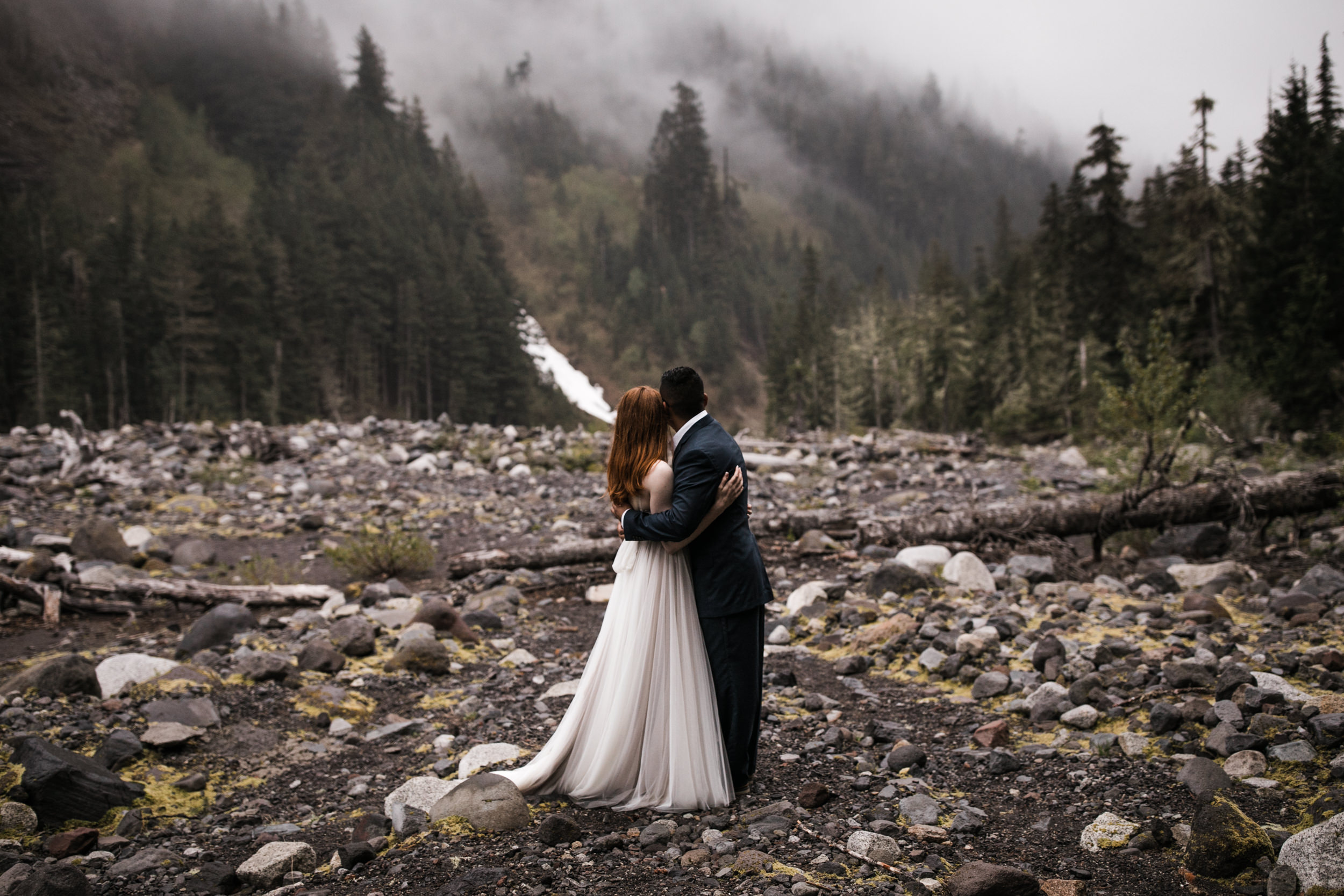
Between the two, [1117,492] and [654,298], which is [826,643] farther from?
[654,298]

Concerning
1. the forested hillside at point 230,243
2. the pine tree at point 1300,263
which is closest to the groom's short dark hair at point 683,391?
the pine tree at point 1300,263

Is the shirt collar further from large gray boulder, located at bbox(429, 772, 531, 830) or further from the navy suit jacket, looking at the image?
large gray boulder, located at bbox(429, 772, 531, 830)

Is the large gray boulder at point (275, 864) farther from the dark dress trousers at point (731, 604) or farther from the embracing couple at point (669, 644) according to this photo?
the dark dress trousers at point (731, 604)

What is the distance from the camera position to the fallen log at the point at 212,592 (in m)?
8.30

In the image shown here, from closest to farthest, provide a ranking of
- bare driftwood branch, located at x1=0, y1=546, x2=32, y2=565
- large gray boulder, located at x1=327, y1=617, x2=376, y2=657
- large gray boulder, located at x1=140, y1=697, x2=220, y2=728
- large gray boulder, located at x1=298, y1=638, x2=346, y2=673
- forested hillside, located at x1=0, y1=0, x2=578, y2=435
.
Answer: large gray boulder, located at x1=140, y1=697, x2=220, y2=728, large gray boulder, located at x1=298, y1=638, x2=346, y2=673, large gray boulder, located at x1=327, y1=617, x2=376, y2=657, bare driftwood branch, located at x1=0, y1=546, x2=32, y2=565, forested hillside, located at x1=0, y1=0, x2=578, y2=435

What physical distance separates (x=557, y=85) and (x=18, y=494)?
207 m

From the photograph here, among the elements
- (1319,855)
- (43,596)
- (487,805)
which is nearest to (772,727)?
(487,805)

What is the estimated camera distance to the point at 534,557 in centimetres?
1002

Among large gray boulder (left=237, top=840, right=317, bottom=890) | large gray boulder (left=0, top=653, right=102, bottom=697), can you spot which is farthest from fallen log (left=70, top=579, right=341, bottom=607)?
large gray boulder (left=237, top=840, right=317, bottom=890)

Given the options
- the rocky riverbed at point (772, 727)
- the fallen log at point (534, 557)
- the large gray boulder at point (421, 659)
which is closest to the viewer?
the rocky riverbed at point (772, 727)

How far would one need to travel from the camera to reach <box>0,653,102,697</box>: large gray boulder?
5.34 meters

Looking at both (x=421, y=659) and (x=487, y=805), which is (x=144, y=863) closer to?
(x=487, y=805)

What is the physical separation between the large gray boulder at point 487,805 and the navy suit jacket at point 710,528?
1404 mm

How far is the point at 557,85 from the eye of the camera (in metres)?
195
